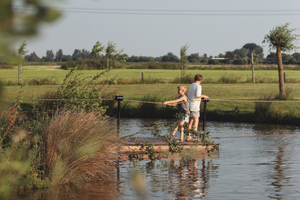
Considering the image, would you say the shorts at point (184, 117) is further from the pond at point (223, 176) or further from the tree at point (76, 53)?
the tree at point (76, 53)

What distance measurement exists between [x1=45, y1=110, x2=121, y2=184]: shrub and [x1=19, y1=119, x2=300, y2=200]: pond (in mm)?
427

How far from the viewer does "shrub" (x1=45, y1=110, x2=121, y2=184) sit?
21.0 feet

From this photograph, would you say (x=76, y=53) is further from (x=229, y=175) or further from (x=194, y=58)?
(x=229, y=175)

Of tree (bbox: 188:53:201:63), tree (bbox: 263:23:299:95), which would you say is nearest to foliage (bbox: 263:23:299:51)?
tree (bbox: 263:23:299:95)

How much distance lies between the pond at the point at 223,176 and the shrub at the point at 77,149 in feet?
1.40

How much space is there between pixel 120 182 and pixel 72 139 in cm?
117

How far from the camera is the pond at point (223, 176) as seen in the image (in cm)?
625

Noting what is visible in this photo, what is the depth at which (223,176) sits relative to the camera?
24.9 feet

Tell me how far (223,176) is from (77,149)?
2.93 meters

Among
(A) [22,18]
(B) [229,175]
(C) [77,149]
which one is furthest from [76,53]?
(A) [22,18]

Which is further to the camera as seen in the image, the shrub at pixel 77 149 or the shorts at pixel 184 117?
the shorts at pixel 184 117

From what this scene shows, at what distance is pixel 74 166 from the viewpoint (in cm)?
657

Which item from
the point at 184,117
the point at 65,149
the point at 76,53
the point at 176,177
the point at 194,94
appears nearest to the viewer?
the point at 65,149

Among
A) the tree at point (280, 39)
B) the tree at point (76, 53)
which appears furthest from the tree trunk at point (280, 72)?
the tree at point (76, 53)
